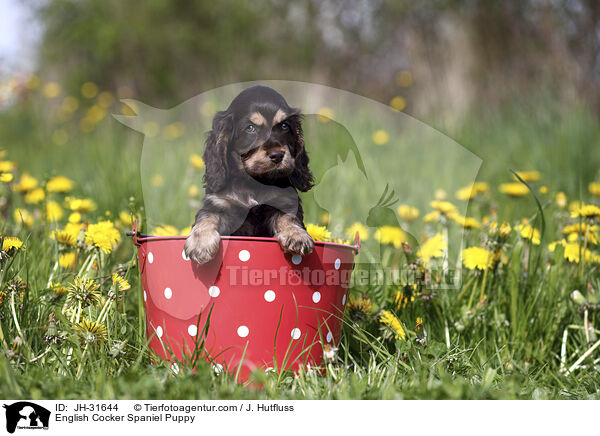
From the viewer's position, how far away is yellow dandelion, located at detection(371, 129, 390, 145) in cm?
369

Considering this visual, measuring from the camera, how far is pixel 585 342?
2.12 m

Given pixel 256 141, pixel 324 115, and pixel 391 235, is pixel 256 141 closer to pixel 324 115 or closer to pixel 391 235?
pixel 324 115

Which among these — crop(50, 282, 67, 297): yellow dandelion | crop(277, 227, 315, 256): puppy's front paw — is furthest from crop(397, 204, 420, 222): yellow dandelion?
crop(50, 282, 67, 297): yellow dandelion

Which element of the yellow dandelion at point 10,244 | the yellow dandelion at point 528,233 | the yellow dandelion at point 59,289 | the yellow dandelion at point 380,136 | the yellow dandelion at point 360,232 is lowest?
the yellow dandelion at point 59,289

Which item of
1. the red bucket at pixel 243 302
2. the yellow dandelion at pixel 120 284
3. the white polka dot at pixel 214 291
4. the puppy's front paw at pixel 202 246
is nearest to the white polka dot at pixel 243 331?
the red bucket at pixel 243 302

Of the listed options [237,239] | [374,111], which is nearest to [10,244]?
[237,239]

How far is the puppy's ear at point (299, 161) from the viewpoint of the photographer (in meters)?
1.83

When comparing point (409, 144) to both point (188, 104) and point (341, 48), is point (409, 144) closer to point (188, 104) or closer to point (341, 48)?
point (188, 104)

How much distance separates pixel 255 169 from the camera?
5.57 feet

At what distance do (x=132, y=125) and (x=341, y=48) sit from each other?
22.4 ft

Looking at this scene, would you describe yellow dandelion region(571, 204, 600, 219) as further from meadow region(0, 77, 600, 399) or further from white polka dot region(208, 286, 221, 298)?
white polka dot region(208, 286, 221, 298)

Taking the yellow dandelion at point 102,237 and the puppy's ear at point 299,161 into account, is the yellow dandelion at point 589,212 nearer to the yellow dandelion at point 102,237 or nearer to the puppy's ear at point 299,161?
the puppy's ear at point 299,161

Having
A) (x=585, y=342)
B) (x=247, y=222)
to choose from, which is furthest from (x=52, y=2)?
(x=585, y=342)
